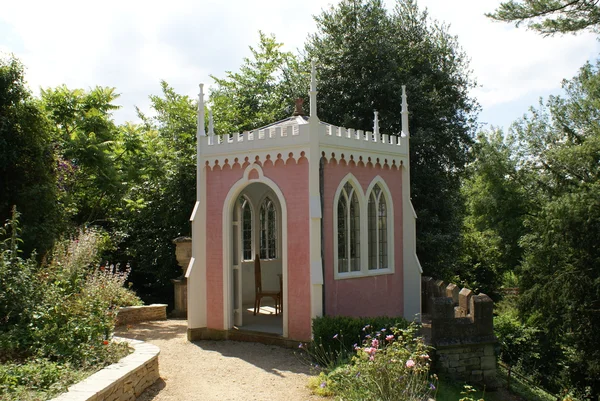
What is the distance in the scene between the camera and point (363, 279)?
35.4 ft

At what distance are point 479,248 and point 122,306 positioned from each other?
1437cm

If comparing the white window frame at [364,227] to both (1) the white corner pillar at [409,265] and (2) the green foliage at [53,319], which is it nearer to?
(1) the white corner pillar at [409,265]

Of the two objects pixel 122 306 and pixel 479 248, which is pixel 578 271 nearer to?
pixel 479 248

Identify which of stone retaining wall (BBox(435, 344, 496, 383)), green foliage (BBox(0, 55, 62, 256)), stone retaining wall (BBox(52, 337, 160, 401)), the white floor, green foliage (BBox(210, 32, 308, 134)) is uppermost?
green foliage (BBox(210, 32, 308, 134))

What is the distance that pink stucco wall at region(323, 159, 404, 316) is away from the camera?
10.1 meters

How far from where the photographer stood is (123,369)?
6996 mm

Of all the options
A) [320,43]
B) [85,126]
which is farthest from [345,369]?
[320,43]

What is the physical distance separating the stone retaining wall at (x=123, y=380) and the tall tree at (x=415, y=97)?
10.2 m

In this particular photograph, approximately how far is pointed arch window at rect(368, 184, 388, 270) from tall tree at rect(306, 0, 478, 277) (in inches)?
203

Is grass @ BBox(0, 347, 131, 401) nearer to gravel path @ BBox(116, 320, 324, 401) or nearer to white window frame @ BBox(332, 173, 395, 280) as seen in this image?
gravel path @ BBox(116, 320, 324, 401)

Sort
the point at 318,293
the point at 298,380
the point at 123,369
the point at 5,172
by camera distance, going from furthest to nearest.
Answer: the point at 5,172 → the point at 318,293 → the point at 298,380 → the point at 123,369

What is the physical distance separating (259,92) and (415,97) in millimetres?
7579

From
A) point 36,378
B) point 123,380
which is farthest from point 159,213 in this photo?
point 36,378

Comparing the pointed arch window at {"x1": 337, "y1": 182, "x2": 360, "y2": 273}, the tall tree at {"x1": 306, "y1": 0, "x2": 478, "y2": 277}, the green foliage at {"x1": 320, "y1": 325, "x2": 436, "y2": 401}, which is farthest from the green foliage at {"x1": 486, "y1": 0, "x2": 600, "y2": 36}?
the green foliage at {"x1": 320, "y1": 325, "x2": 436, "y2": 401}
